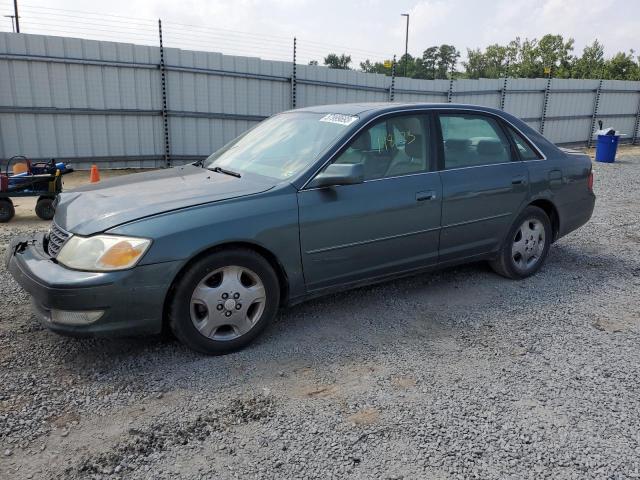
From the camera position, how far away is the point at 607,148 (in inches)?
596

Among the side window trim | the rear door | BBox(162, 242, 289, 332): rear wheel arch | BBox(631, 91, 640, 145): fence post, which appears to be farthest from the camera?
BBox(631, 91, 640, 145): fence post

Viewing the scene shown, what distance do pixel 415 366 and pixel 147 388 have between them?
63.7 inches

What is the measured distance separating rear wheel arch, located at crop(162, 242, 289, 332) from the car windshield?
23.2 inches

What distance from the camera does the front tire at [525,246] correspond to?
4.82m

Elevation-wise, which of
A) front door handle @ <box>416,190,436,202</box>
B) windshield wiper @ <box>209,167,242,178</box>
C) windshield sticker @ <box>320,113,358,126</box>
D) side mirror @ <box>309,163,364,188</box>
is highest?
windshield sticker @ <box>320,113,358,126</box>

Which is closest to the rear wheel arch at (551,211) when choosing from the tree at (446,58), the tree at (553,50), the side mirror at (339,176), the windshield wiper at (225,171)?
the side mirror at (339,176)

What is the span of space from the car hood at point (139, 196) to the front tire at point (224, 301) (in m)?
0.43

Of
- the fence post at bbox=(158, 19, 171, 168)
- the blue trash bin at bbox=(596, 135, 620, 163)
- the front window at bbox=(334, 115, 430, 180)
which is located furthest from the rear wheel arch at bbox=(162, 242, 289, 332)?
the blue trash bin at bbox=(596, 135, 620, 163)

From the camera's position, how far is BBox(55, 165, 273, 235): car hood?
322 centimetres

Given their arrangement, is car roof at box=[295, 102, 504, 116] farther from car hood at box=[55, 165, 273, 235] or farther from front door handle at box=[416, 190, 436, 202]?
car hood at box=[55, 165, 273, 235]

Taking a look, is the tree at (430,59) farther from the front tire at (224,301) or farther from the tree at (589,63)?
the front tire at (224,301)

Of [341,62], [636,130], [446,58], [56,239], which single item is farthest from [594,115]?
[446,58]

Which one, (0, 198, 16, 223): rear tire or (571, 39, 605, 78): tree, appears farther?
(571, 39, 605, 78): tree

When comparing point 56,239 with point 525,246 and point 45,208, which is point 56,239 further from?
point 45,208
